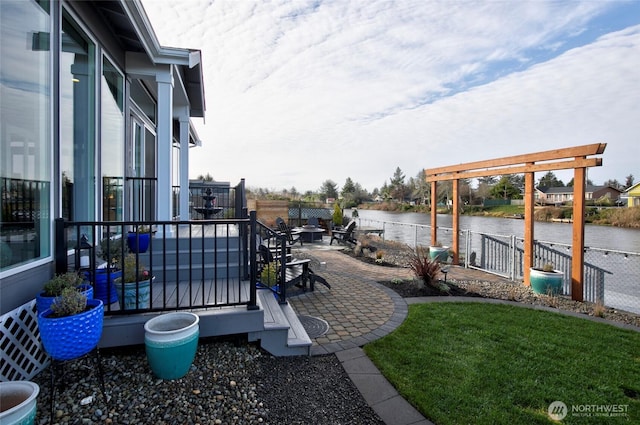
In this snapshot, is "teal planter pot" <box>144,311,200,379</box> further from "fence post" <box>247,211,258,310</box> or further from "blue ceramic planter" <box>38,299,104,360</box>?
"fence post" <box>247,211,258,310</box>

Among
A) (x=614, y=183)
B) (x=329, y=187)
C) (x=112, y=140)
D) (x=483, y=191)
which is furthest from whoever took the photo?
(x=614, y=183)

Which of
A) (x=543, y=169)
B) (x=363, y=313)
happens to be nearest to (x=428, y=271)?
(x=363, y=313)

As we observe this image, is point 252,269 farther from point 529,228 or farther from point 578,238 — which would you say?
point 529,228

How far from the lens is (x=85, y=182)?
3.44 m

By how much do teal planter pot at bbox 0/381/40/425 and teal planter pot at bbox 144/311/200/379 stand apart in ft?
2.17

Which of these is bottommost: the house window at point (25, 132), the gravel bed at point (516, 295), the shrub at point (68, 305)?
the gravel bed at point (516, 295)

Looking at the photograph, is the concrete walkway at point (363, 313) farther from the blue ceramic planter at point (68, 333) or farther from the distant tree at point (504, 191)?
the distant tree at point (504, 191)

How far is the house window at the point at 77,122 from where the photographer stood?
2.99 metres

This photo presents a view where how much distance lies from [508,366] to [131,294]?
343 centimetres

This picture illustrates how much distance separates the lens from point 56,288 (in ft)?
7.40

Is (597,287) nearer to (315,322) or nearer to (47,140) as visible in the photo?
(315,322)

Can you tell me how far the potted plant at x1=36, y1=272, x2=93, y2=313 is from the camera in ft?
7.07

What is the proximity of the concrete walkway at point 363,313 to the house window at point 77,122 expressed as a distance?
113 inches

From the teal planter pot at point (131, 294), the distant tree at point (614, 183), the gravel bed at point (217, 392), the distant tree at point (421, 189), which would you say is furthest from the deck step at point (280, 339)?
the distant tree at point (614, 183)
